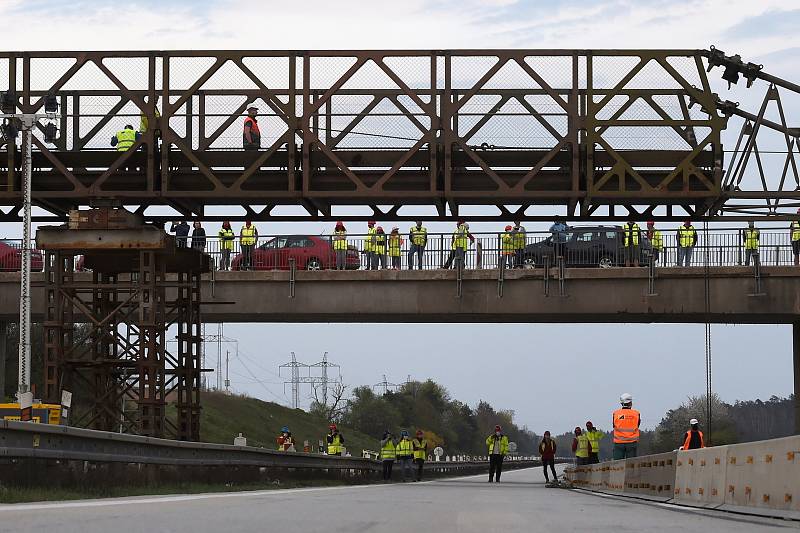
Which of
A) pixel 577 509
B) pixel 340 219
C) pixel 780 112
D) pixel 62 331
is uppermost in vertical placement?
pixel 780 112

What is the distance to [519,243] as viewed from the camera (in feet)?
145

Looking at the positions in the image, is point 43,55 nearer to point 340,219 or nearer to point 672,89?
point 340,219

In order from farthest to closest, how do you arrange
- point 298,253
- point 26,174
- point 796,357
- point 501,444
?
point 298,253
point 796,357
point 501,444
point 26,174

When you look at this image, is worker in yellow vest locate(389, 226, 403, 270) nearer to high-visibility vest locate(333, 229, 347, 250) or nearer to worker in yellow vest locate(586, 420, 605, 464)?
high-visibility vest locate(333, 229, 347, 250)

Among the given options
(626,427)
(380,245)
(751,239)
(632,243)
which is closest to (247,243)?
(380,245)

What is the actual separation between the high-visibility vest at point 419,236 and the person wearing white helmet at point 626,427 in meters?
19.5

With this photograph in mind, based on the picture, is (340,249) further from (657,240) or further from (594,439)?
(594,439)

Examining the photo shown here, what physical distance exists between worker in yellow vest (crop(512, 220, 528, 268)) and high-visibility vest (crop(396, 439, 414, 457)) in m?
7.42

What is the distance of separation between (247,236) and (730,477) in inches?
1211

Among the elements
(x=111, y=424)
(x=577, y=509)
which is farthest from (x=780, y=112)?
(x=577, y=509)

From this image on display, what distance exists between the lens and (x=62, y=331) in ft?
110

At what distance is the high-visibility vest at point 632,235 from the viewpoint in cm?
4312

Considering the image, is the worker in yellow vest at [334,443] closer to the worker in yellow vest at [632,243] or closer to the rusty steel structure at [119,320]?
the rusty steel structure at [119,320]

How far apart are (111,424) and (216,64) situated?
9823mm
